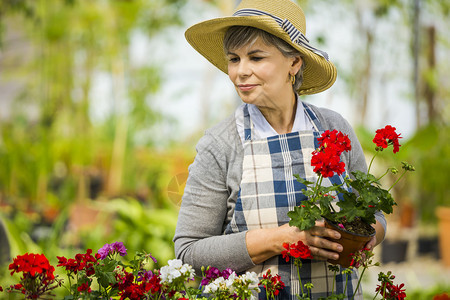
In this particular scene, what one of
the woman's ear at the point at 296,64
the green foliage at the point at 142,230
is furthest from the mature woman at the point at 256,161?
the green foliage at the point at 142,230

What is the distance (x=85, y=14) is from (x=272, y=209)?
5.20 metres

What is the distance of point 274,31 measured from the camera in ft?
4.19

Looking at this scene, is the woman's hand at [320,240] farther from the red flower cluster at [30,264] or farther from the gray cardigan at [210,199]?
the red flower cluster at [30,264]

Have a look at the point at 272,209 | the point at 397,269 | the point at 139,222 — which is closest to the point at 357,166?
the point at 272,209

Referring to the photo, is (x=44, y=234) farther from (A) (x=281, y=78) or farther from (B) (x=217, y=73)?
(B) (x=217, y=73)

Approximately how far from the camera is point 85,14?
233 inches

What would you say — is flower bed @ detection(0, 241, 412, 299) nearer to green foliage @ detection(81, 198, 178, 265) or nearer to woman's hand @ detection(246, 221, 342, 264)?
woman's hand @ detection(246, 221, 342, 264)

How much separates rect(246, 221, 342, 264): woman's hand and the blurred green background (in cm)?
310

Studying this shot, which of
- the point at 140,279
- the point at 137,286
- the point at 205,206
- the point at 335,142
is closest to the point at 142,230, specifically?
the point at 205,206

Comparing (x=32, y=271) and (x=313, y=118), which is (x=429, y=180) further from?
(x=32, y=271)

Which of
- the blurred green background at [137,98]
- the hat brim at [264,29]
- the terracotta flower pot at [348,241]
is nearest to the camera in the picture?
the terracotta flower pot at [348,241]

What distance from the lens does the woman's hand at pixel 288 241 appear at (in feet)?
3.75

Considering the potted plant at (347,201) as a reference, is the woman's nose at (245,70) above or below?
above

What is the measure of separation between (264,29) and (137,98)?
17.0ft
